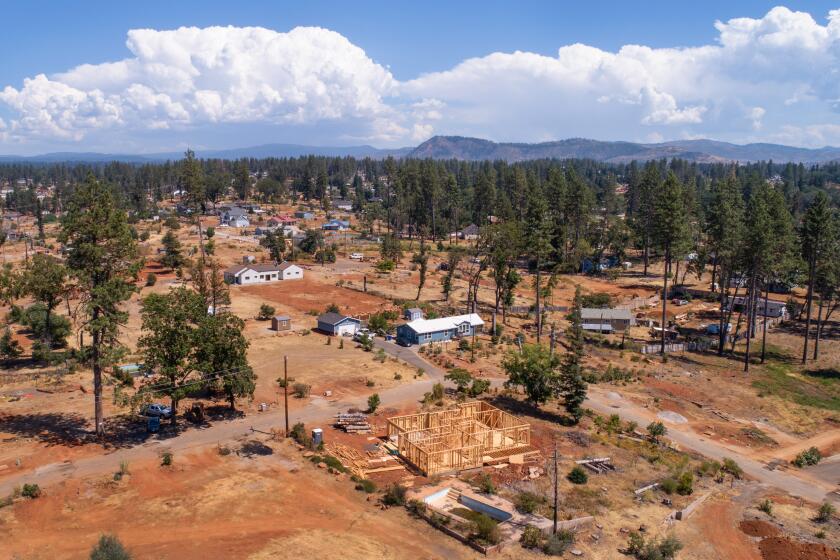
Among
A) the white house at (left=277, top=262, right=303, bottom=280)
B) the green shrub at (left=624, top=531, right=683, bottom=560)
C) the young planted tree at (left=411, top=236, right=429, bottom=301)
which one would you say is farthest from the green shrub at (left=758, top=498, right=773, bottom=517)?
A: the white house at (left=277, top=262, right=303, bottom=280)

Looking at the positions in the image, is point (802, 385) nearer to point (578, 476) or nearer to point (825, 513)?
point (825, 513)

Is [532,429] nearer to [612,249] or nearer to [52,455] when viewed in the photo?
[52,455]

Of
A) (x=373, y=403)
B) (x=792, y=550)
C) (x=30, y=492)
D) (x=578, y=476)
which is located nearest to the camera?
→ (x=792, y=550)

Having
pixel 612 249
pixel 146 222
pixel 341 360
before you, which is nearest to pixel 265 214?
pixel 146 222

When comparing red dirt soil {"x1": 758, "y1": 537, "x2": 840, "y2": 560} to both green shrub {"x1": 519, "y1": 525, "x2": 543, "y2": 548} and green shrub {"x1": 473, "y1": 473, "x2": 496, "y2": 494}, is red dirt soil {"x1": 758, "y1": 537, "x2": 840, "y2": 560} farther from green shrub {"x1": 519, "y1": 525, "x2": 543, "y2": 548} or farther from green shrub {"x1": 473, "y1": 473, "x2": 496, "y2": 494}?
green shrub {"x1": 473, "y1": 473, "x2": 496, "y2": 494}

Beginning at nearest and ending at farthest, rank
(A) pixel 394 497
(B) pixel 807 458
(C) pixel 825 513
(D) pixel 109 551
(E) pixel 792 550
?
(D) pixel 109 551, (E) pixel 792 550, (A) pixel 394 497, (C) pixel 825 513, (B) pixel 807 458

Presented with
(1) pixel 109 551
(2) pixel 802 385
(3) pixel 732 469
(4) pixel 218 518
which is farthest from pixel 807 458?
(1) pixel 109 551
